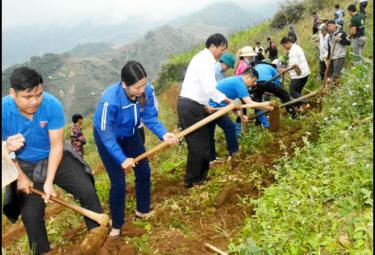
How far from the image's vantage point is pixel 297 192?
12.8ft

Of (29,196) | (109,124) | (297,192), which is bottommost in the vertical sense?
(297,192)

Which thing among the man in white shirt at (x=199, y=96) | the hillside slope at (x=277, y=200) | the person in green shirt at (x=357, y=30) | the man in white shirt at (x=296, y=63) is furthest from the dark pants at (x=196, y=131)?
the person in green shirt at (x=357, y=30)

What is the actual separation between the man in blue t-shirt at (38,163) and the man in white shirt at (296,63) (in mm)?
4722

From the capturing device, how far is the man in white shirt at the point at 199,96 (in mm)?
4973

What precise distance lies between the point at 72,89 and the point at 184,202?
7918 centimetres

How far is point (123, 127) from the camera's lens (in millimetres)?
4180

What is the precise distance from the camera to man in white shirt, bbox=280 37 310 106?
7457 millimetres

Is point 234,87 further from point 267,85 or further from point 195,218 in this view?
point 195,218

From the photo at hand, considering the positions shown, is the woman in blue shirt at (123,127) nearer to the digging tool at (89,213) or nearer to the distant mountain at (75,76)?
the digging tool at (89,213)

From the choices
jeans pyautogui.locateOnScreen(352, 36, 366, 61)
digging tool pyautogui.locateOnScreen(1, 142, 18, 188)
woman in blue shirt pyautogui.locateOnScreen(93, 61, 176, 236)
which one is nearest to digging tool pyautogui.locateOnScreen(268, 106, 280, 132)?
woman in blue shirt pyautogui.locateOnScreen(93, 61, 176, 236)

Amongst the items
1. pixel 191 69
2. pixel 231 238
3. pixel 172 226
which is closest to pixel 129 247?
pixel 172 226

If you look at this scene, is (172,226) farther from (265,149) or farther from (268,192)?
(265,149)

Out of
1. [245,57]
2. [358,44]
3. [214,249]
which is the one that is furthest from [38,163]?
[358,44]

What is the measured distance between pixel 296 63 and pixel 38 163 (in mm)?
5005
